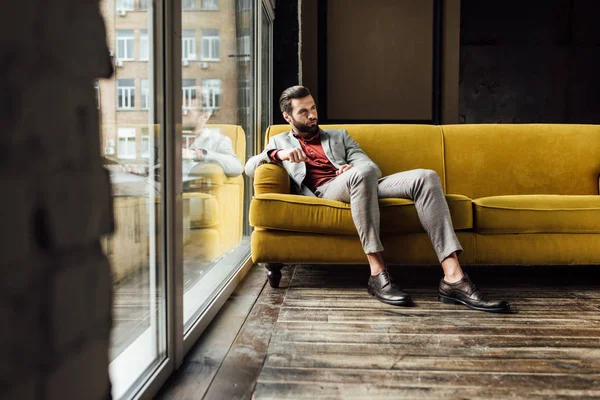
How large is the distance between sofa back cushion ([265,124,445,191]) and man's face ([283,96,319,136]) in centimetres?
33

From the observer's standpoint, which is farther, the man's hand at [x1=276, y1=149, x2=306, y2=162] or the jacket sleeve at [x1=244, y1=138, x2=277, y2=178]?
the jacket sleeve at [x1=244, y1=138, x2=277, y2=178]

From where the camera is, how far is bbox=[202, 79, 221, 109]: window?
1930 mm

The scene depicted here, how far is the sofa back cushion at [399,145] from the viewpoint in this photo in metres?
2.90

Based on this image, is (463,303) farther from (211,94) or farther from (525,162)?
(211,94)

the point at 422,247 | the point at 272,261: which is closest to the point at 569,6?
the point at 422,247

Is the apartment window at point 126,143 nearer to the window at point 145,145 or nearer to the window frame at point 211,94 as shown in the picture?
the window at point 145,145

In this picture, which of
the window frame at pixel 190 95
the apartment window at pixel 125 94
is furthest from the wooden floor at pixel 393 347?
the window frame at pixel 190 95

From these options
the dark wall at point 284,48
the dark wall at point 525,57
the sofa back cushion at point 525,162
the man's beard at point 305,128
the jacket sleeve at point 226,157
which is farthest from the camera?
the dark wall at point 525,57

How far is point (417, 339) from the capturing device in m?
1.62

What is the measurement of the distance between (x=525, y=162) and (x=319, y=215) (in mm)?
1461

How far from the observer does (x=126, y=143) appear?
1.11 m

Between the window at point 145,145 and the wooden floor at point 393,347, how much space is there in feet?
2.03

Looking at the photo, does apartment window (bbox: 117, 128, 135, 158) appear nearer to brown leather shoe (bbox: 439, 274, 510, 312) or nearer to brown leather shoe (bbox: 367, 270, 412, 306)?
brown leather shoe (bbox: 367, 270, 412, 306)

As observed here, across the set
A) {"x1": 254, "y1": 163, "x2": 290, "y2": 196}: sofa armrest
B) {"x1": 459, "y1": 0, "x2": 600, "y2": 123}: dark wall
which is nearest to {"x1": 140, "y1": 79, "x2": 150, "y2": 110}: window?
{"x1": 254, "y1": 163, "x2": 290, "y2": 196}: sofa armrest
